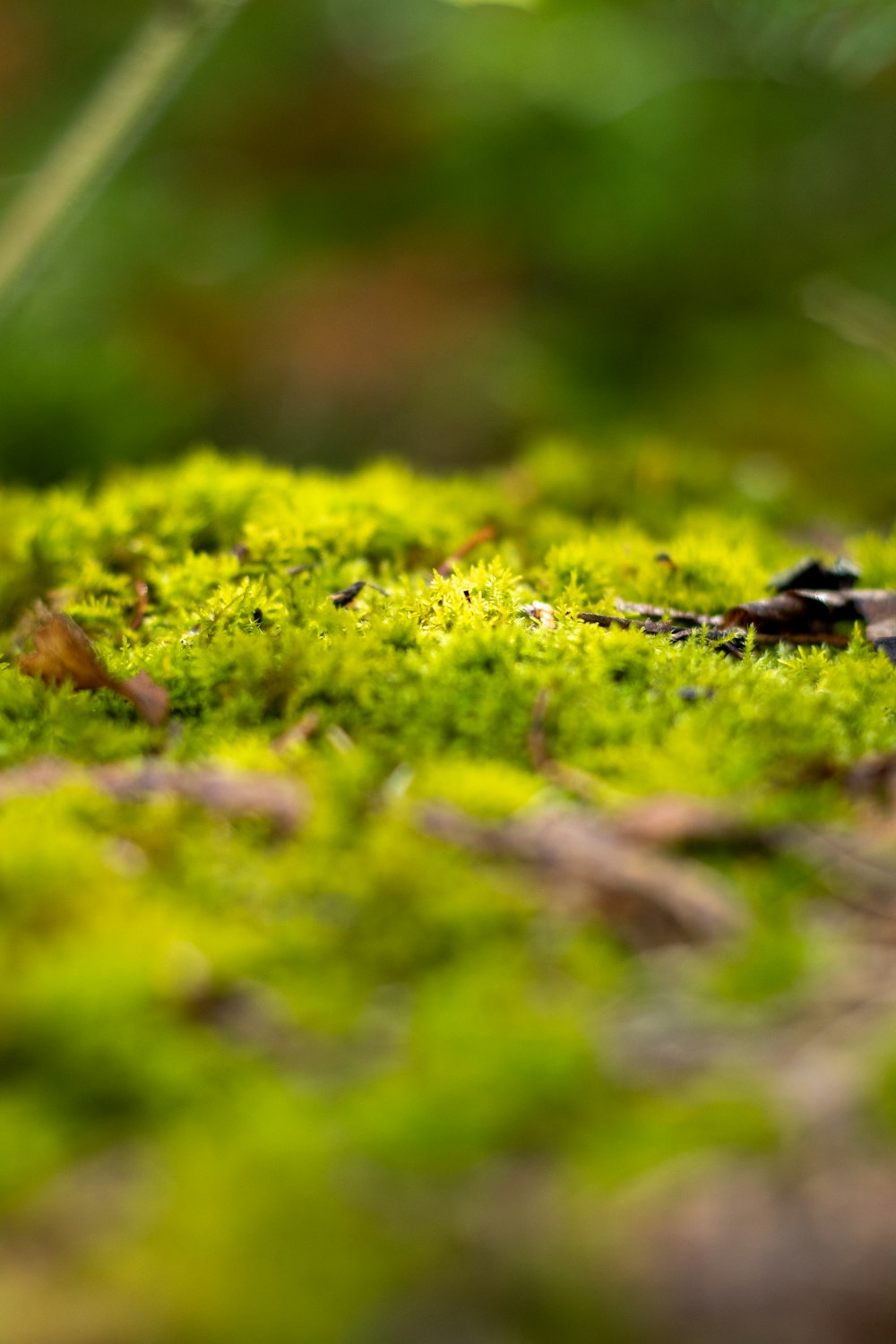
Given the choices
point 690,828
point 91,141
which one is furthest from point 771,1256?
point 91,141

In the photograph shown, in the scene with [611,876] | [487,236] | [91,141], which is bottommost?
[611,876]


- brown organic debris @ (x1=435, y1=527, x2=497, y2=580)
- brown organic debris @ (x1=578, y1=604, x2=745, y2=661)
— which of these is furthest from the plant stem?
brown organic debris @ (x1=578, y1=604, x2=745, y2=661)

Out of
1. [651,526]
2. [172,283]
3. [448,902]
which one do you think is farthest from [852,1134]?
[172,283]

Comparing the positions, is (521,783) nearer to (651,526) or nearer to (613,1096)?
(613,1096)

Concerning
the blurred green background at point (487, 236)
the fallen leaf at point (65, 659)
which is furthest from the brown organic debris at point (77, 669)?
the blurred green background at point (487, 236)

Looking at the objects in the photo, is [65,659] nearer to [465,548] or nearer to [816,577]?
[465,548]

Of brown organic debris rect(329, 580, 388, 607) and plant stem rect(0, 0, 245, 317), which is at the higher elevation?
plant stem rect(0, 0, 245, 317)

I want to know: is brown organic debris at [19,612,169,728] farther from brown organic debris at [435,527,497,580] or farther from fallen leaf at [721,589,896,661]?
fallen leaf at [721,589,896,661]
